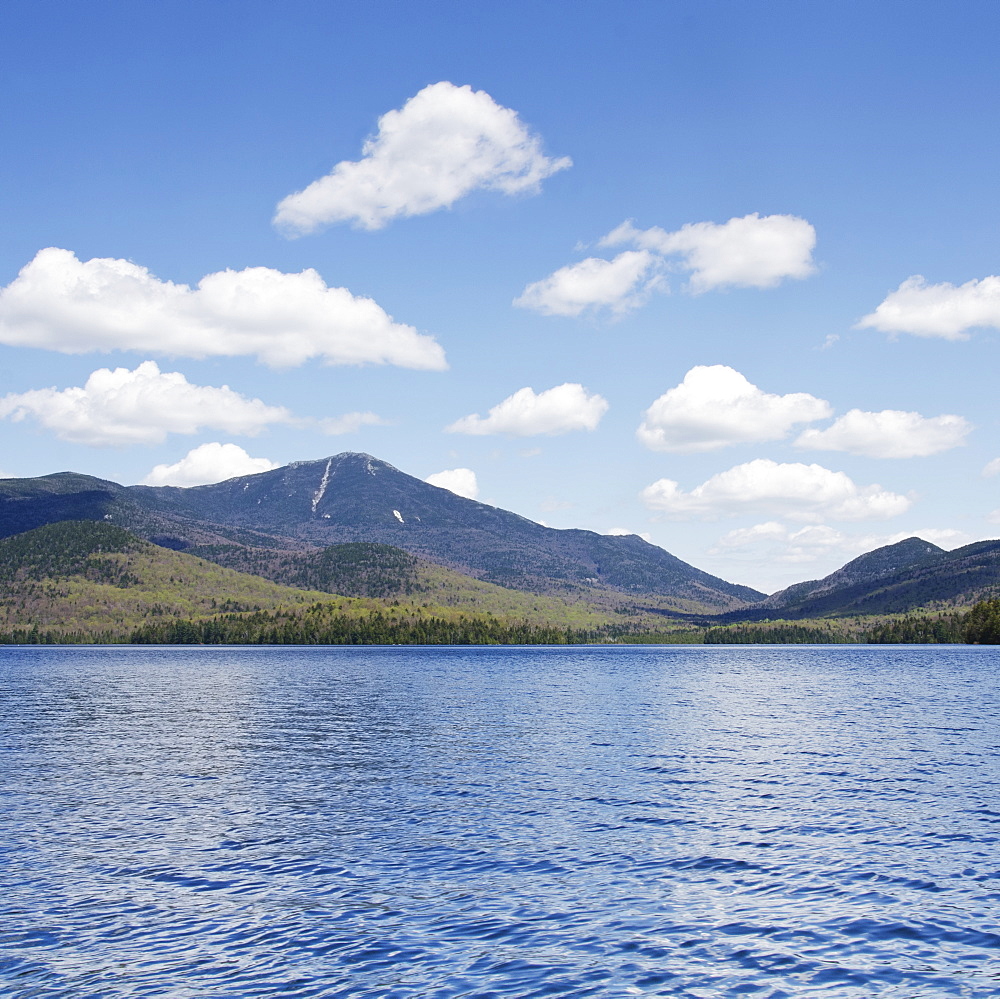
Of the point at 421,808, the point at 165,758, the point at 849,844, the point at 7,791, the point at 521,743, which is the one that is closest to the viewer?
the point at 849,844

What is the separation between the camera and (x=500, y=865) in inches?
1660

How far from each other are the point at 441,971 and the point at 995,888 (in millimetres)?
25489

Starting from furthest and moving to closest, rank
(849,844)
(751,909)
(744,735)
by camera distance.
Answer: (744,735)
(849,844)
(751,909)

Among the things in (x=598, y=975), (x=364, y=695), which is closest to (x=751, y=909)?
(x=598, y=975)

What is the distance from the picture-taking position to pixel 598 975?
2875cm

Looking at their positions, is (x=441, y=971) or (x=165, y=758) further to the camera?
(x=165, y=758)

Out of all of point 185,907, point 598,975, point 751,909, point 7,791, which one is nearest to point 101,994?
point 185,907

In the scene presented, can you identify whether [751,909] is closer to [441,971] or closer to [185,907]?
[441,971]

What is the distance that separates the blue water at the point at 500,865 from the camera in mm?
29312

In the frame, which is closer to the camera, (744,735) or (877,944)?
(877,944)

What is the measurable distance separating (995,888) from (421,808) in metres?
31.9

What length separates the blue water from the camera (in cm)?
2931

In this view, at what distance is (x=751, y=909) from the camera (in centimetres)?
3562

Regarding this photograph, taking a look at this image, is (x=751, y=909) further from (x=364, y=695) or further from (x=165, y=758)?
(x=364, y=695)
